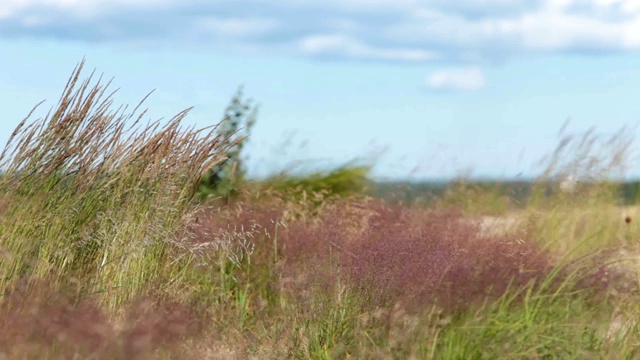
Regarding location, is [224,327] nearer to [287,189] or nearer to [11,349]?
[11,349]

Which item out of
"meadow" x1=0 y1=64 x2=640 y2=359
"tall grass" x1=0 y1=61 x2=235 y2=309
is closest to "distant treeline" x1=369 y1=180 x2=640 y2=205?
"meadow" x1=0 y1=64 x2=640 y2=359

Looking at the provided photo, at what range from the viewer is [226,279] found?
675 cm

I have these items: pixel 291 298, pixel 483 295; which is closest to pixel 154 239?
pixel 291 298

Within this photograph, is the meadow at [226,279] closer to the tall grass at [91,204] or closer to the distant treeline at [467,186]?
the tall grass at [91,204]

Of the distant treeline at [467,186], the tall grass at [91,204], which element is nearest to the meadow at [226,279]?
the tall grass at [91,204]

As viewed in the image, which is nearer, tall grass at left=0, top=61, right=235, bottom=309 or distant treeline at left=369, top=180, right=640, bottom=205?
tall grass at left=0, top=61, right=235, bottom=309

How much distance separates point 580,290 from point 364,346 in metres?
1.17

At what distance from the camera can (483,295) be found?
14.5 feet

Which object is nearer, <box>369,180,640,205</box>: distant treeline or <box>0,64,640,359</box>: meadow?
<box>0,64,640,359</box>: meadow

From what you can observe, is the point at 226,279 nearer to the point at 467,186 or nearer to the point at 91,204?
the point at 91,204

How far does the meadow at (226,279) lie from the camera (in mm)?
4117

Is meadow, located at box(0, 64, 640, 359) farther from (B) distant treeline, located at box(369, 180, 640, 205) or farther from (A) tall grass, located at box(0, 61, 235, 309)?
(B) distant treeline, located at box(369, 180, 640, 205)

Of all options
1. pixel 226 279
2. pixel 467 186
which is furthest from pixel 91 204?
pixel 467 186

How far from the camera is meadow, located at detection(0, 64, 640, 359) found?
412cm
